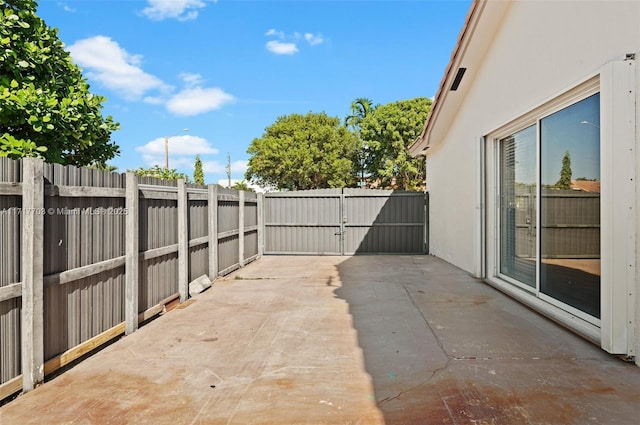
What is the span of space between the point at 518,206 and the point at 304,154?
19024 millimetres

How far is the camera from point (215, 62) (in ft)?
46.9

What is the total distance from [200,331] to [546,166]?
15.4 ft

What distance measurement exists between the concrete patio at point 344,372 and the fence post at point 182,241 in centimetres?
32

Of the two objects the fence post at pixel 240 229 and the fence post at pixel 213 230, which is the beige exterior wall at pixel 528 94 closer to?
Answer: the fence post at pixel 213 230

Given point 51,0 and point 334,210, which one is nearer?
point 51,0

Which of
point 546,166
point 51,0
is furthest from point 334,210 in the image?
point 51,0

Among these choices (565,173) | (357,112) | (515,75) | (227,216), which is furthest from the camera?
→ (357,112)

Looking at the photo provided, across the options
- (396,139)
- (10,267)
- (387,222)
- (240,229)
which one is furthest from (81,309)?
(396,139)

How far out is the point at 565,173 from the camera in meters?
4.37

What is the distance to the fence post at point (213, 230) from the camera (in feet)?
21.5

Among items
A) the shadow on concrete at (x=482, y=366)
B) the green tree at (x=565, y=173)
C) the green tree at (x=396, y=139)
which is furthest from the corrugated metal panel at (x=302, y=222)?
the green tree at (x=396, y=139)

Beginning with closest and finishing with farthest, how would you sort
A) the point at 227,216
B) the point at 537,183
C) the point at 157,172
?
the point at 537,183 → the point at 227,216 → the point at 157,172

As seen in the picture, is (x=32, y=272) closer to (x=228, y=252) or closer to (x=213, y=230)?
(x=213, y=230)

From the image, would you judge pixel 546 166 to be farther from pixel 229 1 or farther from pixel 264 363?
pixel 229 1
